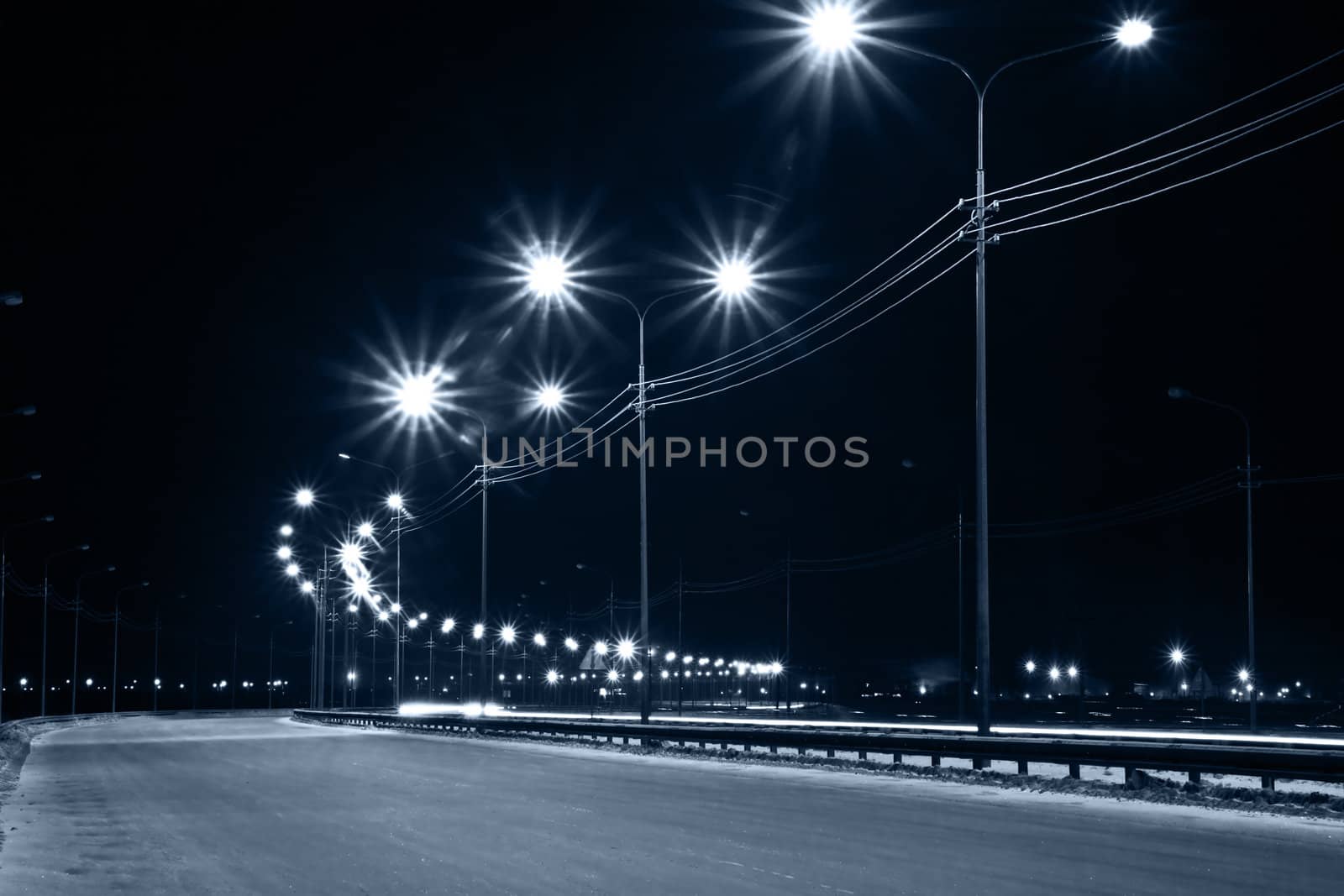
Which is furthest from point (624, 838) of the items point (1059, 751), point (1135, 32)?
point (1135, 32)

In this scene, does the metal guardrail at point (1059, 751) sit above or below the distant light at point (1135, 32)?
below

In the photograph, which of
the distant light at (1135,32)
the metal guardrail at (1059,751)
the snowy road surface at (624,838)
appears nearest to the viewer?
the snowy road surface at (624,838)

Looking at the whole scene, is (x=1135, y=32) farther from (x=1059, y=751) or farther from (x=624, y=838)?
(x=624, y=838)

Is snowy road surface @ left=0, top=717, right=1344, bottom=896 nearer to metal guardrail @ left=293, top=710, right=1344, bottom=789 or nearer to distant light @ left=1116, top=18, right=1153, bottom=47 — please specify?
metal guardrail @ left=293, top=710, right=1344, bottom=789

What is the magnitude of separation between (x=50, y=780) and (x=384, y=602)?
71134 millimetres

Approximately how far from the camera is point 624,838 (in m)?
14.1

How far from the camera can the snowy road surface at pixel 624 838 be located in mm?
11047

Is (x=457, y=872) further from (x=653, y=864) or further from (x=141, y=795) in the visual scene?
(x=141, y=795)

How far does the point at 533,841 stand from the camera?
1378cm

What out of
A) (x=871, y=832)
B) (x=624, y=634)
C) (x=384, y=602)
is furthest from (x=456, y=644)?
(x=871, y=832)

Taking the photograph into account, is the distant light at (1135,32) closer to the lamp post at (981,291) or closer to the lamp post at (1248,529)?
the lamp post at (981,291)

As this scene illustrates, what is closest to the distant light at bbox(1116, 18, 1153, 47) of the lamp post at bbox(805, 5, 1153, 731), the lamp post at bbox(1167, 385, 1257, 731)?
the lamp post at bbox(805, 5, 1153, 731)

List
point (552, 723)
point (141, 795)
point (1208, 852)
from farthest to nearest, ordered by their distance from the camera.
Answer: point (552, 723), point (141, 795), point (1208, 852)

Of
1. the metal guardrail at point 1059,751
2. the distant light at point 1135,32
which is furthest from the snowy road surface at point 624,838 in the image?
the distant light at point 1135,32
